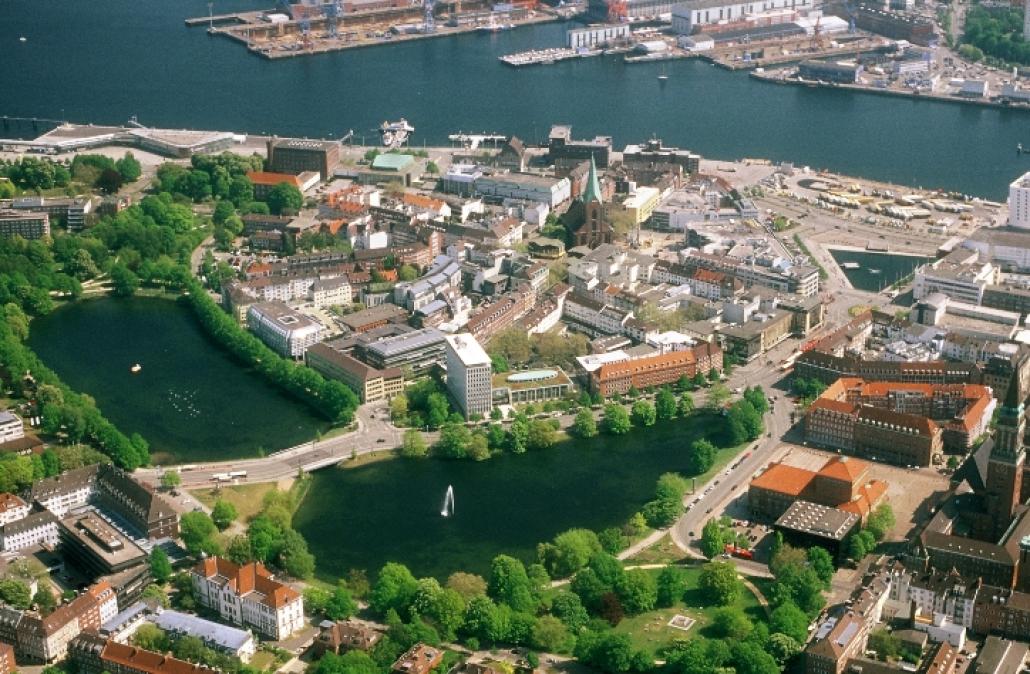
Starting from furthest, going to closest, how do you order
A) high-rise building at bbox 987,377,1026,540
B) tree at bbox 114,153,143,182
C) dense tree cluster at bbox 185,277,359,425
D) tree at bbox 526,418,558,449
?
tree at bbox 114,153,143,182 → dense tree cluster at bbox 185,277,359,425 → tree at bbox 526,418,558,449 → high-rise building at bbox 987,377,1026,540

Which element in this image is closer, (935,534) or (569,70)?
(935,534)

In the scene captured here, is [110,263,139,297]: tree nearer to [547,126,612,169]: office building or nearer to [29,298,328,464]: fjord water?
[29,298,328,464]: fjord water

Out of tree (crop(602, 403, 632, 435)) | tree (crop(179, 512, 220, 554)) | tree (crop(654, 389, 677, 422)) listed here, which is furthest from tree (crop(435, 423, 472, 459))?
tree (crop(179, 512, 220, 554))

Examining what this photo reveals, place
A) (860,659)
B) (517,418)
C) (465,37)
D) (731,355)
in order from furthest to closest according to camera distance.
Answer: (465,37) < (731,355) < (517,418) < (860,659)

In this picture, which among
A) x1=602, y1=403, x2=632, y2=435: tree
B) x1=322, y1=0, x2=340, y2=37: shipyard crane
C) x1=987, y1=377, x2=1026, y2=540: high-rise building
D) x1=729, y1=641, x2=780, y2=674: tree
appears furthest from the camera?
x1=322, y1=0, x2=340, y2=37: shipyard crane

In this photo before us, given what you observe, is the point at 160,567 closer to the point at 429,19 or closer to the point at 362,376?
the point at 362,376

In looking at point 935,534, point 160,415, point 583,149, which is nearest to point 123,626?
point 160,415

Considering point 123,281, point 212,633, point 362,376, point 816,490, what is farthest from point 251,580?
point 123,281

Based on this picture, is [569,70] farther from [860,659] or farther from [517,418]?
[860,659]
